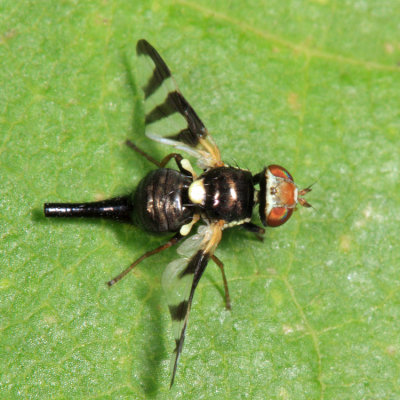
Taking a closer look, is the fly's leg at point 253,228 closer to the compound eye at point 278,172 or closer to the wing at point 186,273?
the wing at point 186,273

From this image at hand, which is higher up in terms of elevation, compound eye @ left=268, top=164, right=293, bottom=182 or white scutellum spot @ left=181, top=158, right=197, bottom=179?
compound eye @ left=268, top=164, right=293, bottom=182

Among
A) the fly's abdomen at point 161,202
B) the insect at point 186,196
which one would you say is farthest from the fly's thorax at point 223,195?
the fly's abdomen at point 161,202

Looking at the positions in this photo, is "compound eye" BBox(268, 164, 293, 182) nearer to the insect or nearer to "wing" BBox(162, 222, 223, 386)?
the insect

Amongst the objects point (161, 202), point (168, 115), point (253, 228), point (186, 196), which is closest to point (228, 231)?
point (253, 228)

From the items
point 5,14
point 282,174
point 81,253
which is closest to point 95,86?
point 5,14

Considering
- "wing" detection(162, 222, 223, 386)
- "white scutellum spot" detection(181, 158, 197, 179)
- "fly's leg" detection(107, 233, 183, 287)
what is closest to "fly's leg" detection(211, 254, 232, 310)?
"wing" detection(162, 222, 223, 386)

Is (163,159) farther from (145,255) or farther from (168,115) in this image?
(145,255)

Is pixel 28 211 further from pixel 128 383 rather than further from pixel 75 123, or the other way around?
pixel 128 383

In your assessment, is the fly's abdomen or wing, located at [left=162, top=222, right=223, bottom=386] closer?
wing, located at [left=162, top=222, right=223, bottom=386]
